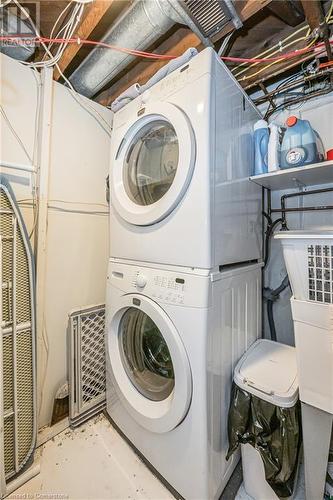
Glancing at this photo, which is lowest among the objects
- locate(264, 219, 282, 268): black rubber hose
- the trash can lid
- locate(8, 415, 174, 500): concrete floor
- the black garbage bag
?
locate(8, 415, 174, 500): concrete floor

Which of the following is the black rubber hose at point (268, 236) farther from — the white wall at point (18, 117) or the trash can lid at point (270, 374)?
the white wall at point (18, 117)

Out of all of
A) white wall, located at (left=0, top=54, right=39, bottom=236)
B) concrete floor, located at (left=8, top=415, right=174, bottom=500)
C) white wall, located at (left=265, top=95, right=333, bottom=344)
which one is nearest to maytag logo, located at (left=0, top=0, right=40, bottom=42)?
white wall, located at (left=0, top=54, right=39, bottom=236)

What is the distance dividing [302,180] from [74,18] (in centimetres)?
154

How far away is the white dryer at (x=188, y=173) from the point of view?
99cm

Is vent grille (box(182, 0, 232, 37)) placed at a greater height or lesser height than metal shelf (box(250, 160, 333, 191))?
greater

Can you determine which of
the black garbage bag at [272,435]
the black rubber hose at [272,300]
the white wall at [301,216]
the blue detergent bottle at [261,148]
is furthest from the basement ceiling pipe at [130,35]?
the black garbage bag at [272,435]

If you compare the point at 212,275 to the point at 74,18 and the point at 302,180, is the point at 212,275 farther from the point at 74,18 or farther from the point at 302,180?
the point at 74,18

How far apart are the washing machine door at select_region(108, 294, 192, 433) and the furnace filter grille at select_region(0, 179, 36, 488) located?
457 millimetres

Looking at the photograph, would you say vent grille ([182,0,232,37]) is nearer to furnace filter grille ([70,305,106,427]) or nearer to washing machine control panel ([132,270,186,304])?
washing machine control panel ([132,270,186,304])

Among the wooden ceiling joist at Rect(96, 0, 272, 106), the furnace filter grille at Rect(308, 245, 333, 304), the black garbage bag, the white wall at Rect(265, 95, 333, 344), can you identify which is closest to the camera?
the furnace filter grille at Rect(308, 245, 333, 304)

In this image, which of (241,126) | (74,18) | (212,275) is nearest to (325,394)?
(212,275)

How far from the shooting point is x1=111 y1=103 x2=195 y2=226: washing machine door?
112cm

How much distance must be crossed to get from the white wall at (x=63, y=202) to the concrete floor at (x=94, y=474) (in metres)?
0.26

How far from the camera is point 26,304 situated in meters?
1.28
